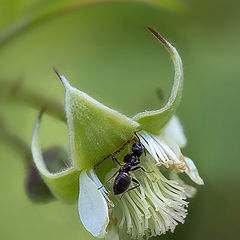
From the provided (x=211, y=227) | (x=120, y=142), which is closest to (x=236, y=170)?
(x=211, y=227)

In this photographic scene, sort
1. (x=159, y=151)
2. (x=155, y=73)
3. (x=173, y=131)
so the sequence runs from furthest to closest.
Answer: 1. (x=155, y=73)
2. (x=173, y=131)
3. (x=159, y=151)

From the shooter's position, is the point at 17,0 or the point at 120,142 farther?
the point at 17,0

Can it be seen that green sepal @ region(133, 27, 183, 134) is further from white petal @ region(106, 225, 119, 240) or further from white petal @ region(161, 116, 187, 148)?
white petal @ region(106, 225, 119, 240)

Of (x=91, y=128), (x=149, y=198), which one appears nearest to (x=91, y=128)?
(x=91, y=128)

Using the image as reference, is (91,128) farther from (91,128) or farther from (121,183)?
(121,183)

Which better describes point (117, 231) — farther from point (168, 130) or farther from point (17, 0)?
point (17, 0)

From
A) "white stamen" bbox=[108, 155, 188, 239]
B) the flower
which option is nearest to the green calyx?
the flower
